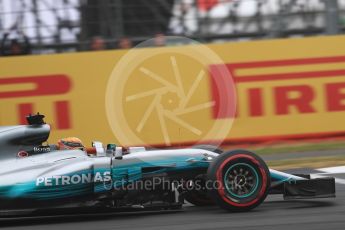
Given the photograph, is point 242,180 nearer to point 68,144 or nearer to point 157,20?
point 68,144

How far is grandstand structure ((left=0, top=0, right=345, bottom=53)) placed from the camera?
→ 37.9 ft

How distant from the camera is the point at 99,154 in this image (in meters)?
6.32

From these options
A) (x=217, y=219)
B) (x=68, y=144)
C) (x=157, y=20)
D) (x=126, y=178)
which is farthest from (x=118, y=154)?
(x=157, y=20)

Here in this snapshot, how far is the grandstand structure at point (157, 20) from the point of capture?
1155cm

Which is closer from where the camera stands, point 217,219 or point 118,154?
point 217,219

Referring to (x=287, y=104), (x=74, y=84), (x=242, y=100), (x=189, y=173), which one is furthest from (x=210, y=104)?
(x=189, y=173)

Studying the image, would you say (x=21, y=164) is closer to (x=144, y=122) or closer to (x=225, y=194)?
(x=225, y=194)

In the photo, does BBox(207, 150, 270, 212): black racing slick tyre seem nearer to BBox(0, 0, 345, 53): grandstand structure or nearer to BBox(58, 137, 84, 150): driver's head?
BBox(58, 137, 84, 150): driver's head

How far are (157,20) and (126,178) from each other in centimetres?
620

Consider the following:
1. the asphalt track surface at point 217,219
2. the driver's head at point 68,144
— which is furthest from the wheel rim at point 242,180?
the driver's head at point 68,144

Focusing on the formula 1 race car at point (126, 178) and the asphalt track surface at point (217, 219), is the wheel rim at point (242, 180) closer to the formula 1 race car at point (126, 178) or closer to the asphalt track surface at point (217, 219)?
the formula 1 race car at point (126, 178)

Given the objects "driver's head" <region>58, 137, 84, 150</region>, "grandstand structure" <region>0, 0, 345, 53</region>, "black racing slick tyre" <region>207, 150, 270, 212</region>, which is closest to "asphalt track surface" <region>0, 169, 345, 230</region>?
"black racing slick tyre" <region>207, 150, 270, 212</region>

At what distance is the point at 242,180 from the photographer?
20.1 feet

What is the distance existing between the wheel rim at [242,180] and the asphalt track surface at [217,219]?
191 mm
